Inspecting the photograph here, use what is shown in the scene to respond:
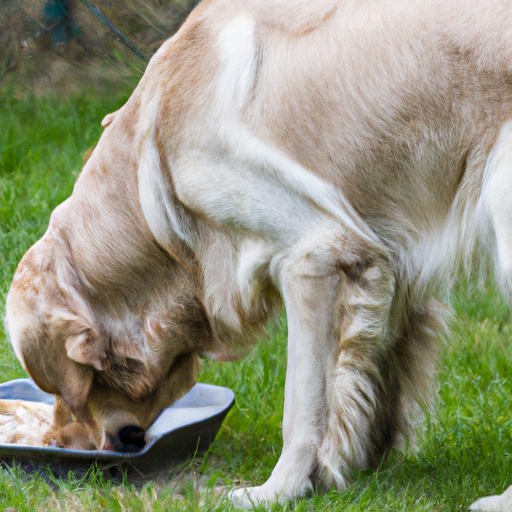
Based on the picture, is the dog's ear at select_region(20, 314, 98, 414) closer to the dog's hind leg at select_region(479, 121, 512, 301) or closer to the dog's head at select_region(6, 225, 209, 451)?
the dog's head at select_region(6, 225, 209, 451)

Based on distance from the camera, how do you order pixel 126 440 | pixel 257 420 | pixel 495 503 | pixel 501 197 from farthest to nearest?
pixel 257 420, pixel 126 440, pixel 495 503, pixel 501 197

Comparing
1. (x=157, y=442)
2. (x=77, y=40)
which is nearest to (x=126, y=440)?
(x=157, y=442)

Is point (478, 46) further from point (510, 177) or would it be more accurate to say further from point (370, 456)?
point (370, 456)

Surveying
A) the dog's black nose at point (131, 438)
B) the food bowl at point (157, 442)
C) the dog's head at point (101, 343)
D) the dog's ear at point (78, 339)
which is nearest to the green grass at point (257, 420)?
the food bowl at point (157, 442)

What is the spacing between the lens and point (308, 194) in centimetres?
308

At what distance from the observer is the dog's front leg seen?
3082mm

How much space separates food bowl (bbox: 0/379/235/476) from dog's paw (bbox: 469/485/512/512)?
118 cm

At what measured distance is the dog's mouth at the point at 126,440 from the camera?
3.66 m

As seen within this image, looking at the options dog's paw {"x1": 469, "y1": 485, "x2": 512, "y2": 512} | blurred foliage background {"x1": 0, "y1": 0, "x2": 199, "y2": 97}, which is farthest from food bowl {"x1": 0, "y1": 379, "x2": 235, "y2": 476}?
blurred foliage background {"x1": 0, "y1": 0, "x2": 199, "y2": 97}

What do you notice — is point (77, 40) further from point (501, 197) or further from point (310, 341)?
point (501, 197)

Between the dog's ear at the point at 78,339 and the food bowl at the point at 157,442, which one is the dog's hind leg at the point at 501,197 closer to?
the food bowl at the point at 157,442

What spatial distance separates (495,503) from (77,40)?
3329 mm

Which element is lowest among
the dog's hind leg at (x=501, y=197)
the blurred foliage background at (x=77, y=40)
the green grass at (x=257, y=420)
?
the green grass at (x=257, y=420)

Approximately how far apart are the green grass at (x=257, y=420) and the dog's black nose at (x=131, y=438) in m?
0.21
